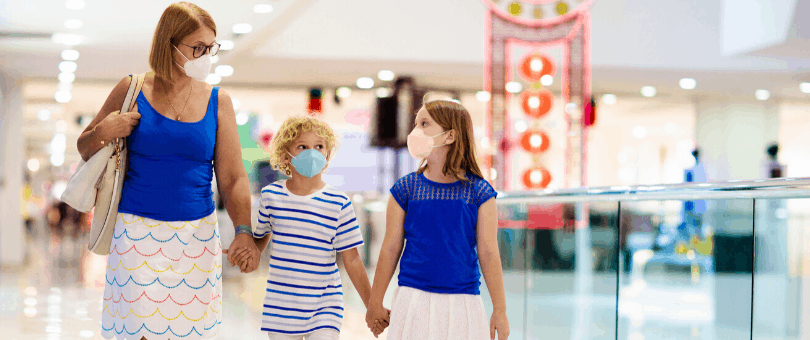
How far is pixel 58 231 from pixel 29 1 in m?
15.1

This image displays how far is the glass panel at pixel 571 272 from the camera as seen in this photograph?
3.56 meters

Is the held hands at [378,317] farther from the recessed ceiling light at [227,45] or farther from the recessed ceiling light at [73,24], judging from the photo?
the recessed ceiling light at [227,45]

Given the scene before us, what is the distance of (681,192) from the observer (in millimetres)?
2971

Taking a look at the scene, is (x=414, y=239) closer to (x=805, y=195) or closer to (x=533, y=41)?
(x=805, y=195)

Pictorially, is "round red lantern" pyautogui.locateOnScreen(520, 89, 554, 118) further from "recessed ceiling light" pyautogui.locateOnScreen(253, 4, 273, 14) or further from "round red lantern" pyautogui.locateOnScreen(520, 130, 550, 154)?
"recessed ceiling light" pyautogui.locateOnScreen(253, 4, 273, 14)

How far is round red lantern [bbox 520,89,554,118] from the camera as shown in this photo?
9508 mm

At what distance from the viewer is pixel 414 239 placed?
193cm

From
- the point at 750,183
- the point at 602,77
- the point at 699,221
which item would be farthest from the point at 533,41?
the point at 750,183

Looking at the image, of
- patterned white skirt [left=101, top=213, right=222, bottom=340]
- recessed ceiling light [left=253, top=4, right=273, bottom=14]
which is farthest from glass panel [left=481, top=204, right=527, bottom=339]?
recessed ceiling light [left=253, top=4, right=273, bottom=14]

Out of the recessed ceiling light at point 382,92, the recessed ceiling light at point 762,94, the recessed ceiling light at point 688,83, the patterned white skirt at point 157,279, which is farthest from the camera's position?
the recessed ceiling light at point 762,94

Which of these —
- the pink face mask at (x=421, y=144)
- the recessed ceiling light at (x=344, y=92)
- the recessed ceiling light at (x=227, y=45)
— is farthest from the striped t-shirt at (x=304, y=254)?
the recessed ceiling light at (x=344, y=92)

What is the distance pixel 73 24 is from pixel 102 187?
23.3 ft

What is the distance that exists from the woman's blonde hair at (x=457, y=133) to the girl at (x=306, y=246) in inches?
14.9

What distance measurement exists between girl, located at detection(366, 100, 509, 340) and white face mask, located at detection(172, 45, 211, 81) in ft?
1.91
